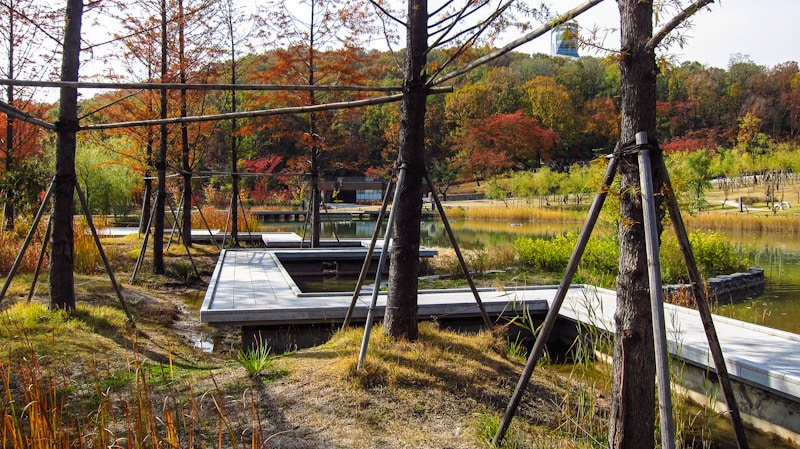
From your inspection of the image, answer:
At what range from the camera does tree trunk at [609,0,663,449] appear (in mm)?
2383

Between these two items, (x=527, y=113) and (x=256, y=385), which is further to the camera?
(x=527, y=113)

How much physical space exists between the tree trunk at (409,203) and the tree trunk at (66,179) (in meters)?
2.98

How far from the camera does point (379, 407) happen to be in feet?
10.2

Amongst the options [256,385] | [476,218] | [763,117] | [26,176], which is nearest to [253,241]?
[26,176]

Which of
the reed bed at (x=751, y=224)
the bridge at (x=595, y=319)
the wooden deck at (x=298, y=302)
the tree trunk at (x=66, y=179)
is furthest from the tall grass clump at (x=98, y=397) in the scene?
the reed bed at (x=751, y=224)

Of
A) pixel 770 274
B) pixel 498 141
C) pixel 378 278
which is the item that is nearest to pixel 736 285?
pixel 770 274

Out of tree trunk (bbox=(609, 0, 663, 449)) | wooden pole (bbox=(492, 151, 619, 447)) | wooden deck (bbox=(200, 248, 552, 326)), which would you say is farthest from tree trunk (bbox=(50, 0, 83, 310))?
tree trunk (bbox=(609, 0, 663, 449))

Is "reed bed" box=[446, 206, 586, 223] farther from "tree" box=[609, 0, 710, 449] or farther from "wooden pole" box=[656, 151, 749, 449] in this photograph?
"tree" box=[609, 0, 710, 449]

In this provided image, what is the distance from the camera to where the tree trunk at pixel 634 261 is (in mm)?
2383

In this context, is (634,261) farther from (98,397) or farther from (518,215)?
(518,215)

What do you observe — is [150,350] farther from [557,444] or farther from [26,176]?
[26,176]

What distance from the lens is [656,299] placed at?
2131 millimetres

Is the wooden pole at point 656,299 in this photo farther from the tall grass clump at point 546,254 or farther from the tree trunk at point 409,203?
the tall grass clump at point 546,254

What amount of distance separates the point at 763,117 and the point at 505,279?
43.8m
